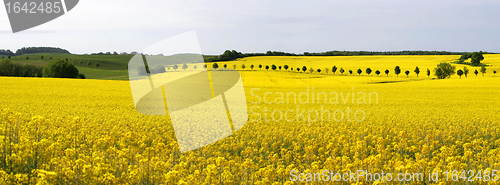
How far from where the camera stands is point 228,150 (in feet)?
37.1

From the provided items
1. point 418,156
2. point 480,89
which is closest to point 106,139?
point 418,156

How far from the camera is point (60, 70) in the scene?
6256cm

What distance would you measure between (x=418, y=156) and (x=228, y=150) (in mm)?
5959

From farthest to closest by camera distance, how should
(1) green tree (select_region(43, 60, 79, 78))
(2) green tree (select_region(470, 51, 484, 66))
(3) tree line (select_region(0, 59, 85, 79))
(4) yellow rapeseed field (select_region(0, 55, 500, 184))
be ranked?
1. (2) green tree (select_region(470, 51, 484, 66))
2. (3) tree line (select_region(0, 59, 85, 79))
3. (1) green tree (select_region(43, 60, 79, 78))
4. (4) yellow rapeseed field (select_region(0, 55, 500, 184))

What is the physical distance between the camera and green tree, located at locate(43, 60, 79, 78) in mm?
62312

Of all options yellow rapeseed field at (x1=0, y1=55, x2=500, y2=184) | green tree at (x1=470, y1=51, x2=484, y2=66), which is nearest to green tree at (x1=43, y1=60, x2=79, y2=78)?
yellow rapeseed field at (x1=0, y1=55, x2=500, y2=184)

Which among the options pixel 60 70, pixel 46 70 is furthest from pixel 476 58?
pixel 46 70

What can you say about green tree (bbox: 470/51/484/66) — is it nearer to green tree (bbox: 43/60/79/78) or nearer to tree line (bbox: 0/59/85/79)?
tree line (bbox: 0/59/85/79)

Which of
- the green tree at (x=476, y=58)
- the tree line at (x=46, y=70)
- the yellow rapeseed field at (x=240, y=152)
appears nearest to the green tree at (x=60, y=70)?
the tree line at (x=46, y=70)

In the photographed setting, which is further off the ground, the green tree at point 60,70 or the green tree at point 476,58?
the green tree at point 60,70

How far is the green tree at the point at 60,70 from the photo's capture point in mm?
62312

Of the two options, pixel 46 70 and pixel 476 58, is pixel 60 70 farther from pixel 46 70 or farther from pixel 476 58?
pixel 476 58

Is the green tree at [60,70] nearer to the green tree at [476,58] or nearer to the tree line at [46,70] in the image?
the tree line at [46,70]

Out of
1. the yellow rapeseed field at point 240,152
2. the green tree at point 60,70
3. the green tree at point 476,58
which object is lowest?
the green tree at point 476,58
